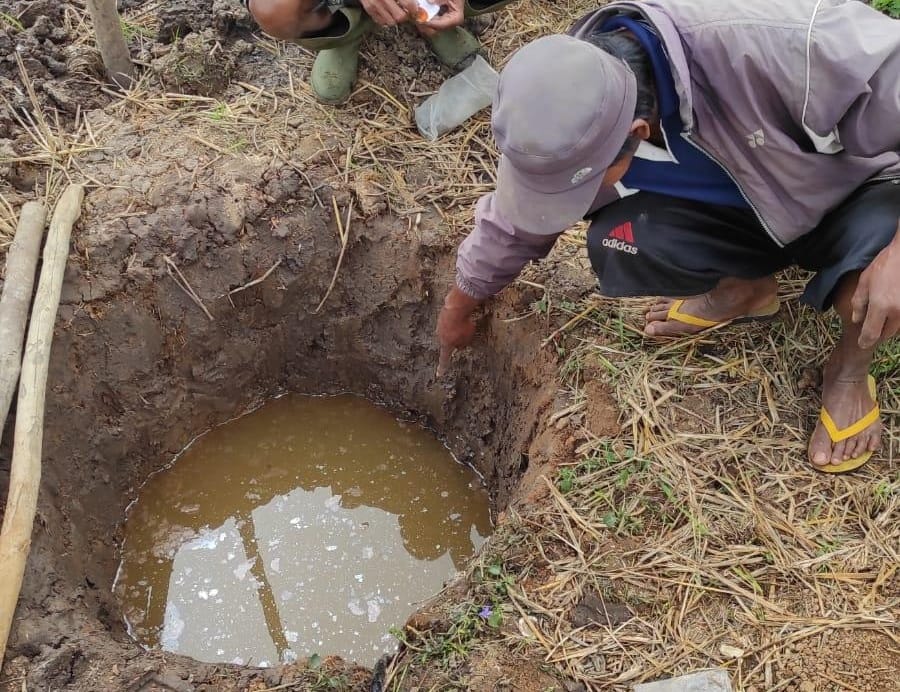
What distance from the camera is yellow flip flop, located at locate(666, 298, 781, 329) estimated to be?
2.17 metres

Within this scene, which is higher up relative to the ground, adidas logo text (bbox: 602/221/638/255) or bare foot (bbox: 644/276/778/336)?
adidas logo text (bbox: 602/221/638/255)

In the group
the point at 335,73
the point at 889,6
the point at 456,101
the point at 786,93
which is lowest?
the point at 456,101

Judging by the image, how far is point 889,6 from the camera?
2.78 m

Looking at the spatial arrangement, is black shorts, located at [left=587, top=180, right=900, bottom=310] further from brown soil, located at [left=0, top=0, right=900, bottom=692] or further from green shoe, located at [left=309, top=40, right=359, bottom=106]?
green shoe, located at [left=309, top=40, right=359, bottom=106]

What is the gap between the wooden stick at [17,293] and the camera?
6.96ft

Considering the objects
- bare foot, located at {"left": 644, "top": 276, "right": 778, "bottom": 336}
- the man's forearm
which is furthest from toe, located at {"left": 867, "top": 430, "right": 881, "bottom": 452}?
the man's forearm

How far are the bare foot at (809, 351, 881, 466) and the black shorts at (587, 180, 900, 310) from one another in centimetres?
20

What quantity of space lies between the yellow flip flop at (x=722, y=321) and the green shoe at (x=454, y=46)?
51.0 inches

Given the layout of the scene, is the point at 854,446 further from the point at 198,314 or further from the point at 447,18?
the point at 198,314

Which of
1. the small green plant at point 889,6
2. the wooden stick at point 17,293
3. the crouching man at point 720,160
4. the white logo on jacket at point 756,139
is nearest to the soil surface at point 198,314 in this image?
the wooden stick at point 17,293

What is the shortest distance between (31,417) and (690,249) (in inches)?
71.6

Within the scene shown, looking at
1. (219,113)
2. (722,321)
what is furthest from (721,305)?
(219,113)

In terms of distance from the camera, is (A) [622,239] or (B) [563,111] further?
Result: (A) [622,239]

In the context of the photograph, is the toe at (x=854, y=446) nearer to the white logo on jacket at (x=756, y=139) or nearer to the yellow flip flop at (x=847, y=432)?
the yellow flip flop at (x=847, y=432)
